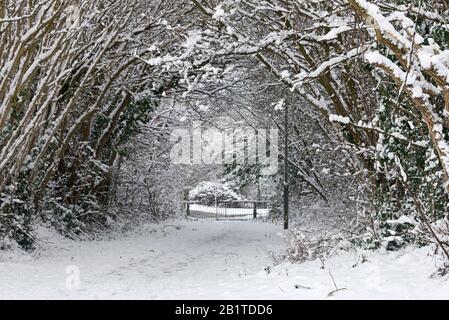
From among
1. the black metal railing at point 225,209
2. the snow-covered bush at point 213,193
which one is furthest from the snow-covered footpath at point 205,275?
the snow-covered bush at point 213,193

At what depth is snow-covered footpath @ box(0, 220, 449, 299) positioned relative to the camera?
5.92 m

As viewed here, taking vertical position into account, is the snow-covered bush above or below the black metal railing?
above

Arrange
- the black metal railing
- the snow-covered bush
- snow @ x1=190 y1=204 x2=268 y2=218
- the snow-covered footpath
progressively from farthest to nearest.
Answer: the snow-covered bush < snow @ x1=190 y1=204 x2=268 y2=218 < the black metal railing < the snow-covered footpath

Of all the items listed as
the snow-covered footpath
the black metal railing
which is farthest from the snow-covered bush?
the snow-covered footpath

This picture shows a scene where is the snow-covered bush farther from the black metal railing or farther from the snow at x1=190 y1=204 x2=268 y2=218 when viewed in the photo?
the snow at x1=190 y1=204 x2=268 y2=218

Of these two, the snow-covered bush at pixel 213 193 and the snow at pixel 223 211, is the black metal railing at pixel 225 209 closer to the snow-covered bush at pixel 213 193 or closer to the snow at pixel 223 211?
the snow at pixel 223 211

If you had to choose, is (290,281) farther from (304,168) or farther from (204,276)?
(304,168)

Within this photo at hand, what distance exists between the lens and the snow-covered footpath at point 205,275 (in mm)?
5918

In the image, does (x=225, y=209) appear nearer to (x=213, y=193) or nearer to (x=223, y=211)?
(x=223, y=211)

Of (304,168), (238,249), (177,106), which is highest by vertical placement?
(177,106)
